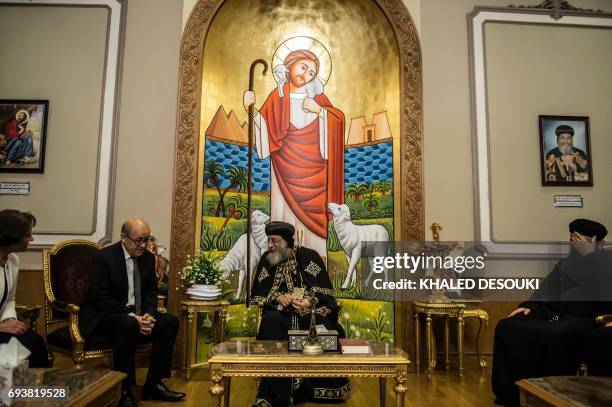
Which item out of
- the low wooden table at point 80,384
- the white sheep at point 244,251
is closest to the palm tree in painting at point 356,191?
the white sheep at point 244,251

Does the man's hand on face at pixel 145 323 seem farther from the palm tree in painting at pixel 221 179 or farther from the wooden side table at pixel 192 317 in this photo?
the palm tree in painting at pixel 221 179

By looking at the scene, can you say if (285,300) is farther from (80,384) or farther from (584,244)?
(584,244)

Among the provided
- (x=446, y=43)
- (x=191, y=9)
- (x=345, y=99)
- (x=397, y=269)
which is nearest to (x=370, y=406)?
(x=397, y=269)

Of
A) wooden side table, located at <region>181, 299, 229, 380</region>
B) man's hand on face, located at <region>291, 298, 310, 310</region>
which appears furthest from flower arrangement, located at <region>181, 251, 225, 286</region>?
man's hand on face, located at <region>291, 298, 310, 310</region>

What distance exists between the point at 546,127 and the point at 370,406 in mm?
3724

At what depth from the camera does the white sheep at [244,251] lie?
18.1ft

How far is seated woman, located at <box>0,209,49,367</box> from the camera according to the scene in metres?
3.09

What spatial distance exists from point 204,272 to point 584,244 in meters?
3.37

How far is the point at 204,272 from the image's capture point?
4.78 metres

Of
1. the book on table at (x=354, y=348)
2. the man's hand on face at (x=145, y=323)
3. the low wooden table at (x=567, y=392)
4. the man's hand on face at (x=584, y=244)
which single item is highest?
the man's hand on face at (x=584, y=244)

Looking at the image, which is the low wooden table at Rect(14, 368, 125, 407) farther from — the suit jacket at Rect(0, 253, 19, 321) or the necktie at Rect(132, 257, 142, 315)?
the necktie at Rect(132, 257, 142, 315)

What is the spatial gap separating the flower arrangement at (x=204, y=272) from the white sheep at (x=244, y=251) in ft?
1.71

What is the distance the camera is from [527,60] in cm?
564

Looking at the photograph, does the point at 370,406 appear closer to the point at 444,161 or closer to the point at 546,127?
the point at 444,161
